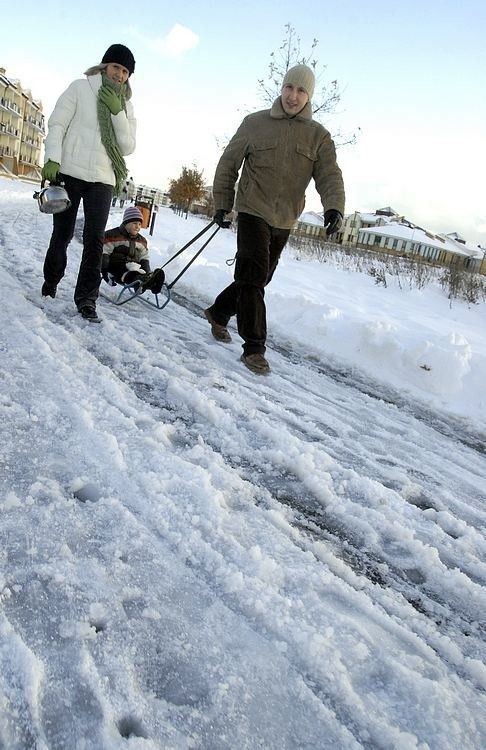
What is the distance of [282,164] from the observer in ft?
13.5

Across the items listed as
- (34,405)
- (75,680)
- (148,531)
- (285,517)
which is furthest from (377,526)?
(34,405)

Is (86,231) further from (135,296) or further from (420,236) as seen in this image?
(420,236)

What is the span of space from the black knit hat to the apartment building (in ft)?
187

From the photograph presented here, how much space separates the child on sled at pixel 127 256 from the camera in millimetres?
5523

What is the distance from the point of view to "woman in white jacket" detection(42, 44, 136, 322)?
161 inches

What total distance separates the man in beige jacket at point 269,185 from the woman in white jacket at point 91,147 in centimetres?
94

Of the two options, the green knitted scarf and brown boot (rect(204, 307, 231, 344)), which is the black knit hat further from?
brown boot (rect(204, 307, 231, 344))

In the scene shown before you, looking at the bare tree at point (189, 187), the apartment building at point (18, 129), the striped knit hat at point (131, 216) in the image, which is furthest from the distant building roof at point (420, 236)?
the striped knit hat at point (131, 216)

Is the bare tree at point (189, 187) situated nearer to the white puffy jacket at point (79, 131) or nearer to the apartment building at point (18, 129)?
the apartment building at point (18, 129)

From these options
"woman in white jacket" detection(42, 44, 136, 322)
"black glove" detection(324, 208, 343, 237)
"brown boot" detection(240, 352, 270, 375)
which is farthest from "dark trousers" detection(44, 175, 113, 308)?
"black glove" detection(324, 208, 343, 237)

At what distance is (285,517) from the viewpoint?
2102mm

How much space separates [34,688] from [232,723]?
465mm

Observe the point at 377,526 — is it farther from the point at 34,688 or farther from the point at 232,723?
the point at 34,688

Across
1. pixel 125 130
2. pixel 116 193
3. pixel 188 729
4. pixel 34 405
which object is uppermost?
pixel 125 130
